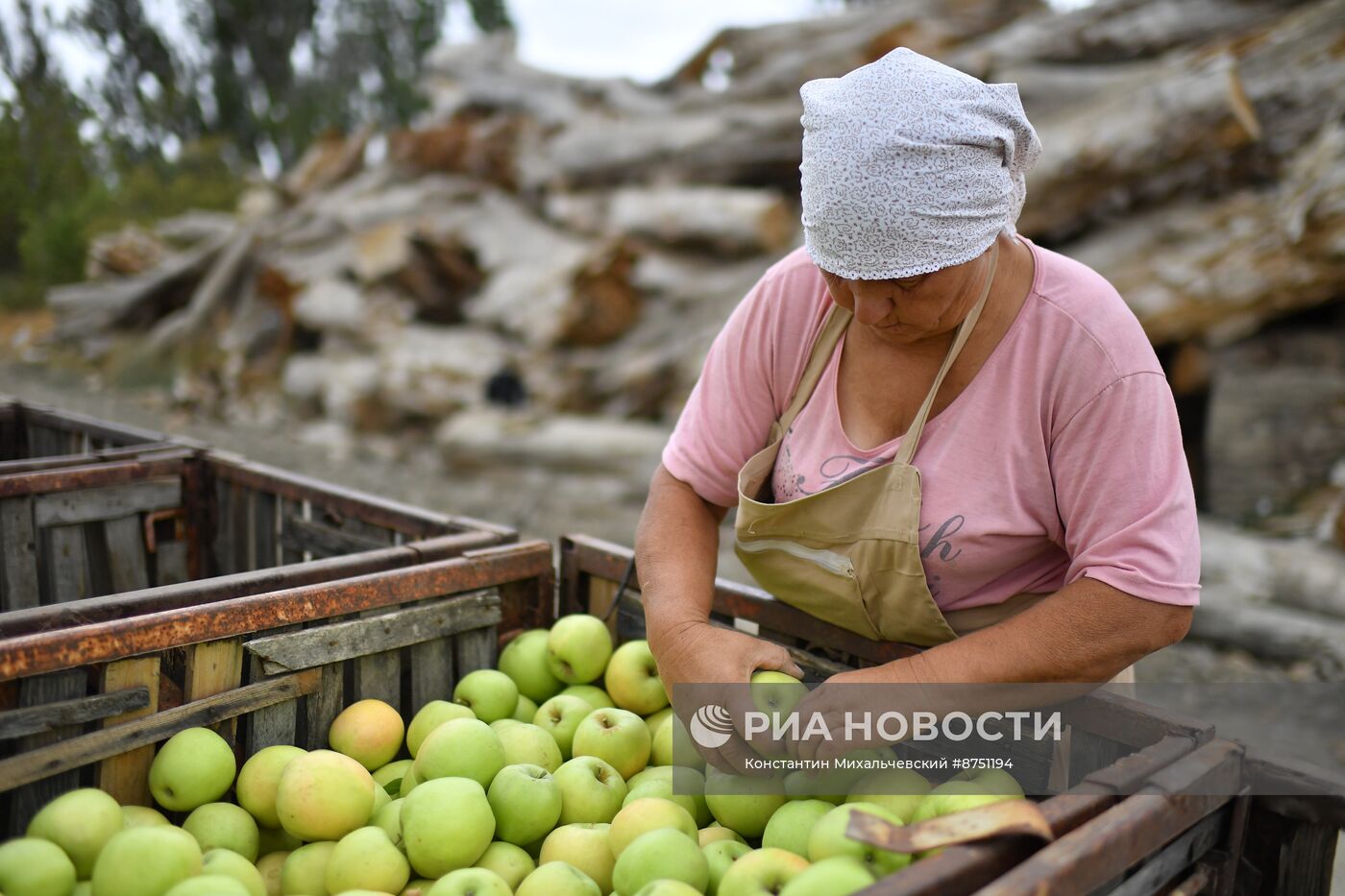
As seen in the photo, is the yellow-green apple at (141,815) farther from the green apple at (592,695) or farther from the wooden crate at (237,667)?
the green apple at (592,695)

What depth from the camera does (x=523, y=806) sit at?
1.83 m

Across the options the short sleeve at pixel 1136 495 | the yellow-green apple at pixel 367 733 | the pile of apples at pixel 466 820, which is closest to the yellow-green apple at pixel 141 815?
the pile of apples at pixel 466 820

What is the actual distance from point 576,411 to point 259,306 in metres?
6.13

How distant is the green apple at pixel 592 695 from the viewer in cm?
231

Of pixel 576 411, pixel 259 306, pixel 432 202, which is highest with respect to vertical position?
pixel 432 202

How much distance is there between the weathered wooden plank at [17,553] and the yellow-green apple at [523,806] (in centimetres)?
179

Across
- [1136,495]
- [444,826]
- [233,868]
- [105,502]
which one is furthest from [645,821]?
[105,502]

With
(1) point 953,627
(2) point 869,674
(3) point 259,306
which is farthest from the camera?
(3) point 259,306

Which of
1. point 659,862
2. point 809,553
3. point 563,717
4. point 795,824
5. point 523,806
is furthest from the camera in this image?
point 563,717

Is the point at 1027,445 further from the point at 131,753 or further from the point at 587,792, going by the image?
the point at 131,753

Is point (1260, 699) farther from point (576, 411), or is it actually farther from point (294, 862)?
point (576, 411)

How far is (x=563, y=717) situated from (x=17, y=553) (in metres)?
1.75

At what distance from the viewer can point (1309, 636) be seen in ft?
16.1

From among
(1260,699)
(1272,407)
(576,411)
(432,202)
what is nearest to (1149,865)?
(1260,699)
